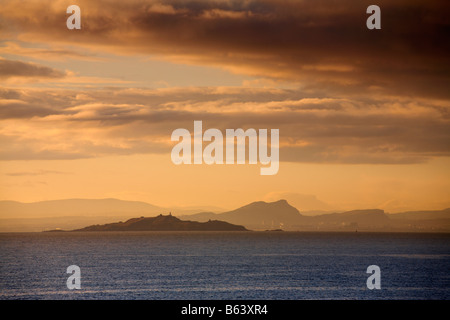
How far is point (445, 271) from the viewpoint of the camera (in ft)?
398

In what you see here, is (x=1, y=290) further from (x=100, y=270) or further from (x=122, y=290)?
(x=100, y=270)

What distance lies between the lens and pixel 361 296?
3014 inches
